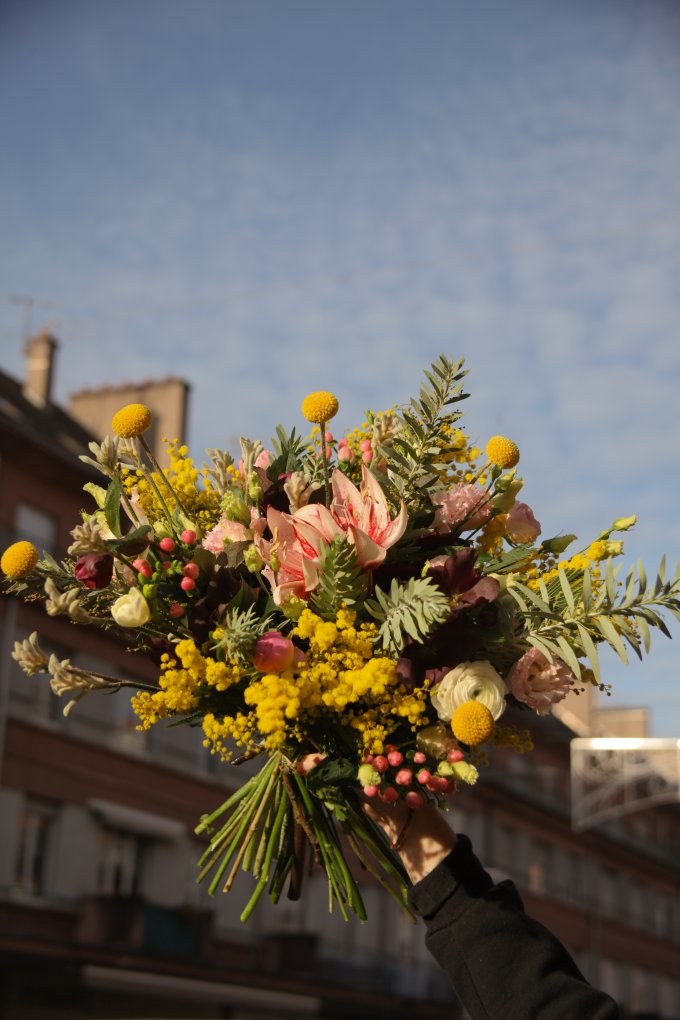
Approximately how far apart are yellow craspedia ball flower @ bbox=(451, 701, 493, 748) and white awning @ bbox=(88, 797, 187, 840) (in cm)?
2130

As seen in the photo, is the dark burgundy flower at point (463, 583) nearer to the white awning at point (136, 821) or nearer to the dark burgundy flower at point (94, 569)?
the dark burgundy flower at point (94, 569)

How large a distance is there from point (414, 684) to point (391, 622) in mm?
126

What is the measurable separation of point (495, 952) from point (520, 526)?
95 cm

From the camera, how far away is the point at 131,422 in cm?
272

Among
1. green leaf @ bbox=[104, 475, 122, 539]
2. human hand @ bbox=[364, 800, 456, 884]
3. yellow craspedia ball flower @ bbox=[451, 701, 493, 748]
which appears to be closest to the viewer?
yellow craspedia ball flower @ bbox=[451, 701, 493, 748]

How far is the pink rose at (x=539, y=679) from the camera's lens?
8.21ft

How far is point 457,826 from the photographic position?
32.7m

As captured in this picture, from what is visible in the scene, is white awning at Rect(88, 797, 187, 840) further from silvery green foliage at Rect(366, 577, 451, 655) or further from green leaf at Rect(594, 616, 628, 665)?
green leaf at Rect(594, 616, 628, 665)

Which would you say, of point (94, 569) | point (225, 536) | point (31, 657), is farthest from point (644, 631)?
point (31, 657)

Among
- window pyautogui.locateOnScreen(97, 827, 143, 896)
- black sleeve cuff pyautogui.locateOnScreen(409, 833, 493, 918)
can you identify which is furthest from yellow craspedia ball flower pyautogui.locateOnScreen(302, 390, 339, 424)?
window pyautogui.locateOnScreen(97, 827, 143, 896)

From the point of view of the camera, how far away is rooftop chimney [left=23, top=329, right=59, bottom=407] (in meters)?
27.5

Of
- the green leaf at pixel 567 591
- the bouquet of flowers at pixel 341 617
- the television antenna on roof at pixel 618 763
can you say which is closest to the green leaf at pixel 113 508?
the bouquet of flowers at pixel 341 617

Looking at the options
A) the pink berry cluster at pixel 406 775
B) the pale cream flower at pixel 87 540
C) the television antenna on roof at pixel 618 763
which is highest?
the television antenna on roof at pixel 618 763

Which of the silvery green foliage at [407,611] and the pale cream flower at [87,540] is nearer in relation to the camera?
the silvery green foliage at [407,611]
